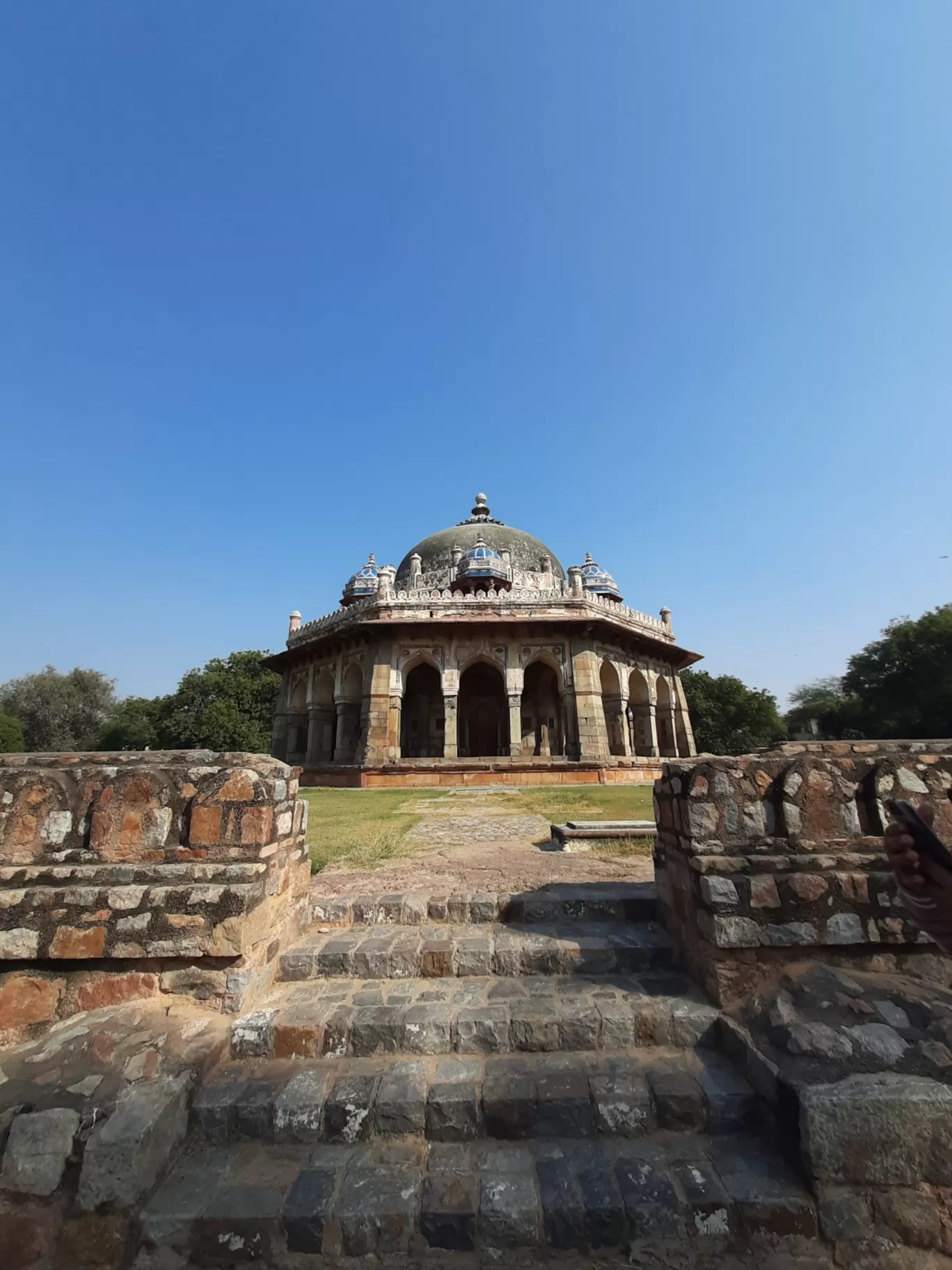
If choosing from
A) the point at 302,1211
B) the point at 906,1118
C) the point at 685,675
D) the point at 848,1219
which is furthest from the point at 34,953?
the point at 685,675

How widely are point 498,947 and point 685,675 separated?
37294 millimetres

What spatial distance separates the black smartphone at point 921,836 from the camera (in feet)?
5.91

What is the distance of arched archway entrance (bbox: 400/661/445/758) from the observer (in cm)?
2336

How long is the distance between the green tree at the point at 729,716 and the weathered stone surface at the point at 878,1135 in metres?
34.3

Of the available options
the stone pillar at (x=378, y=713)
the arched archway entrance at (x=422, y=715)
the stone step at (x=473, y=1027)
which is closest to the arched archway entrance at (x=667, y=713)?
the arched archway entrance at (x=422, y=715)

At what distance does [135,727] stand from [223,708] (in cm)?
1072

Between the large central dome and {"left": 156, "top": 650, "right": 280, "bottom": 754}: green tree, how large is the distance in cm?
1240

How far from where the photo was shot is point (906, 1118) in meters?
2.16

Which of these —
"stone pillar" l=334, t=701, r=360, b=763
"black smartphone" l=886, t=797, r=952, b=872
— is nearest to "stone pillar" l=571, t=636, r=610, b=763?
"stone pillar" l=334, t=701, r=360, b=763

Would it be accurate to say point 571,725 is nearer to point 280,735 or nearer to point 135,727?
point 280,735

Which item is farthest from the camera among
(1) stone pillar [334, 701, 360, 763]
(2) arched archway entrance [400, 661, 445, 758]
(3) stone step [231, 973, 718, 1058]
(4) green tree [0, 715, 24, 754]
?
(4) green tree [0, 715, 24, 754]

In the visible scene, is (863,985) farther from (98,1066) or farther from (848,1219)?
(98,1066)

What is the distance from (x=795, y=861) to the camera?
10.2ft

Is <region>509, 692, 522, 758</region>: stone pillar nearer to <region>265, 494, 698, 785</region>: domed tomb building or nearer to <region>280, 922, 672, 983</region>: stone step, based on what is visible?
<region>265, 494, 698, 785</region>: domed tomb building
